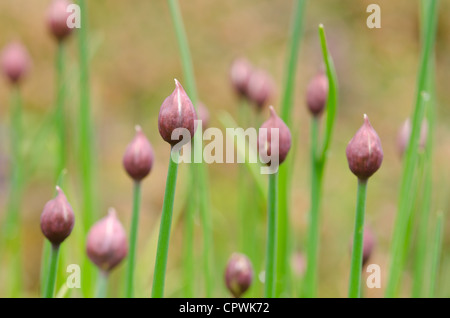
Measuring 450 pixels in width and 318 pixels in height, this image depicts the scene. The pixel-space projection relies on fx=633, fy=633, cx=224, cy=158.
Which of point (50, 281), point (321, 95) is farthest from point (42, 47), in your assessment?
point (50, 281)

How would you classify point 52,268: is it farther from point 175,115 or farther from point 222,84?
point 222,84

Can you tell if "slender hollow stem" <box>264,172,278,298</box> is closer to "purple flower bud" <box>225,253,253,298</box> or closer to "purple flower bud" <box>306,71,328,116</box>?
"purple flower bud" <box>225,253,253,298</box>

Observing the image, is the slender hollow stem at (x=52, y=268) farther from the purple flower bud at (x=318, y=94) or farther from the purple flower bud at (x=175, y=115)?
the purple flower bud at (x=318, y=94)

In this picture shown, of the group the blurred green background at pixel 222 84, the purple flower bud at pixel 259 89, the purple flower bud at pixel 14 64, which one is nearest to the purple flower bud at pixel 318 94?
the purple flower bud at pixel 259 89

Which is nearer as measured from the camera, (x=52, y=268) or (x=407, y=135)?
(x=52, y=268)

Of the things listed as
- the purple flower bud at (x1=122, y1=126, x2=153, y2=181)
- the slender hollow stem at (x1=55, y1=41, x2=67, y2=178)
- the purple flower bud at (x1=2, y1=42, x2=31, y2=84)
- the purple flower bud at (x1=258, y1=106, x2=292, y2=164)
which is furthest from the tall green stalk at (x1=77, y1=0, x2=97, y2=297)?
the purple flower bud at (x1=258, y1=106, x2=292, y2=164)

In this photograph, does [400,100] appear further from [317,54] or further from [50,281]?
[50,281]

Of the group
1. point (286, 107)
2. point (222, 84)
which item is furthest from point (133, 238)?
point (222, 84)
